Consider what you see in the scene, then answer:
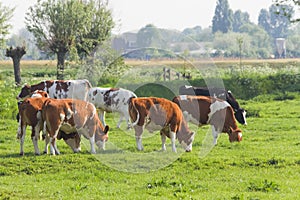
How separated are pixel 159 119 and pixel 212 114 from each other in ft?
8.01

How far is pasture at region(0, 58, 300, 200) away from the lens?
439 inches

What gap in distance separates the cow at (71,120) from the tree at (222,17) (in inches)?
4760

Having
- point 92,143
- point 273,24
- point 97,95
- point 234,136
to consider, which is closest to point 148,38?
point 97,95

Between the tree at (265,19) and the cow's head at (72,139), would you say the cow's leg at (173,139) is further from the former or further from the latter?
the tree at (265,19)

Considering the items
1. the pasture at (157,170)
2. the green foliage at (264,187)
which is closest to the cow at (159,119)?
the pasture at (157,170)

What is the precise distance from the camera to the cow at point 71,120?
1441 cm

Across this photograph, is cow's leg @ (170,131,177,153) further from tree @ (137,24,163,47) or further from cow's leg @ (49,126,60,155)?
tree @ (137,24,163,47)

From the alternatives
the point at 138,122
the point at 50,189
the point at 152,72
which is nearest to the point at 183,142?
the point at 138,122

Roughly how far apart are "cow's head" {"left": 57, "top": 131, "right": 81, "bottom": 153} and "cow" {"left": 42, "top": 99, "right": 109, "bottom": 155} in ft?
0.30

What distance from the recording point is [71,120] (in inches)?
580

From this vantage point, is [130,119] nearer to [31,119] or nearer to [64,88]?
[31,119]

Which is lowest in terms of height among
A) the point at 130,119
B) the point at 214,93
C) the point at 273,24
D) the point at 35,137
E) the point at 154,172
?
the point at 154,172

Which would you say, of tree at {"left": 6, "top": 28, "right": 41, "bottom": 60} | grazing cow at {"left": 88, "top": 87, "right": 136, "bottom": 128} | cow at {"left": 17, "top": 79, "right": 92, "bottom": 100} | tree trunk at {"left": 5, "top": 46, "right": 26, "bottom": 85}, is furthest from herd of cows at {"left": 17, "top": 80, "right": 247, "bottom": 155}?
tree at {"left": 6, "top": 28, "right": 41, "bottom": 60}

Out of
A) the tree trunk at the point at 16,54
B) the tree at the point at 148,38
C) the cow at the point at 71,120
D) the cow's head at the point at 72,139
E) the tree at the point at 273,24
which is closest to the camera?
the cow at the point at 71,120
